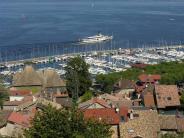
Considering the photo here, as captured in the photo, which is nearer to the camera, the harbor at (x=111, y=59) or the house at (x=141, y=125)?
the house at (x=141, y=125)

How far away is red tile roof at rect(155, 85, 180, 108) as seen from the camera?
3759cm

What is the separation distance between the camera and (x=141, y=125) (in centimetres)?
2684

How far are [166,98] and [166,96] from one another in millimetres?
262

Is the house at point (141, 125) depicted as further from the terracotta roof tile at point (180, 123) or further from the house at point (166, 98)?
the house at point (166, 98)

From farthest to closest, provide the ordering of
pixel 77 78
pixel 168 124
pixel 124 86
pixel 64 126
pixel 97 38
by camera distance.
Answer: pixel 97 38
pixel 124 86
pixel 77 78
pixel 168 124
pixel 64 126

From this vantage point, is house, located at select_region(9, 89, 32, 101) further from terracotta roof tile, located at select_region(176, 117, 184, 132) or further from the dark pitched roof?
terracotta roof tile, located at select_region(176, 117, 184, 132)

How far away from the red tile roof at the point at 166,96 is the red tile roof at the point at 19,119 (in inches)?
471

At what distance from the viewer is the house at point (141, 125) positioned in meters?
26.5

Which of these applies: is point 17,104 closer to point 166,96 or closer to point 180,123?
point 166,96

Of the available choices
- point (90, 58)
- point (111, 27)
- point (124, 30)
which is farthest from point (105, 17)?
point (90, 58)

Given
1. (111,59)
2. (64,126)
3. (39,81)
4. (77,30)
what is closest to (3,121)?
(64,126)

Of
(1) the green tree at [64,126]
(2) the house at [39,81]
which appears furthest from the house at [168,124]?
(2) the house at [39,81]

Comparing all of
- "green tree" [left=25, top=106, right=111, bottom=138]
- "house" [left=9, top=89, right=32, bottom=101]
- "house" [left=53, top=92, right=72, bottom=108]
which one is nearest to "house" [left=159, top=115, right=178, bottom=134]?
"house" [left=53, top=92, right=72, bottom=108]

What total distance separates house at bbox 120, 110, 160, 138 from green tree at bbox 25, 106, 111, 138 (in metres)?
10.9
